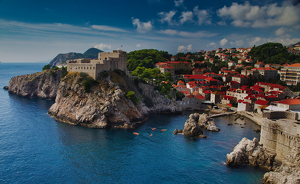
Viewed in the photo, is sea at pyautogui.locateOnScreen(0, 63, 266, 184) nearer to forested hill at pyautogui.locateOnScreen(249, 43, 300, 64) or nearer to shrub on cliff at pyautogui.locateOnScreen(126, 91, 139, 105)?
shrub on cliff at pyautogui.locateOnScreen(126, 91, 139, 105)

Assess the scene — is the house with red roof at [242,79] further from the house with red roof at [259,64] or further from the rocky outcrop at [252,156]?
the rocky outcrop at [252,156]

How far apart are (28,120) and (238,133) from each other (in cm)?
3944

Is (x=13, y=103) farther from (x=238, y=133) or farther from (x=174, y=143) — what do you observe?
(x=238, y=133)

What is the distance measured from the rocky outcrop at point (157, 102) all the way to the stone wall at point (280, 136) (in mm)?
26432

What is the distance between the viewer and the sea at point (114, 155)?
74.5 feet

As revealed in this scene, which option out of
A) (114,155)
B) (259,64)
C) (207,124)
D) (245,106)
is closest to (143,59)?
(259,64)

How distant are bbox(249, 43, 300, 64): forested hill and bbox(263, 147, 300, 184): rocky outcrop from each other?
6946 cm

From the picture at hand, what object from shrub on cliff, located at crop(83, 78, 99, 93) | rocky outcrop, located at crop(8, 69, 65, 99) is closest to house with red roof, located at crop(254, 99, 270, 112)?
shrub on cliff, located at crop(83, 78, 99, 93)

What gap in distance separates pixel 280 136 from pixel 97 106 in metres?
29.5

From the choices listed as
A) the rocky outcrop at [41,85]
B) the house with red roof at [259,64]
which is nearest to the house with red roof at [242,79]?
the house with red roof at [259,64]

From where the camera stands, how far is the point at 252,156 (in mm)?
25031

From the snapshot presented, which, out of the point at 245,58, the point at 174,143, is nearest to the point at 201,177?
the point at 174,143

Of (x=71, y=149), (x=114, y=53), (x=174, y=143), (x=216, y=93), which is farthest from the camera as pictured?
(x=216, y=93)

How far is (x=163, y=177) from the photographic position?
2284 cm
